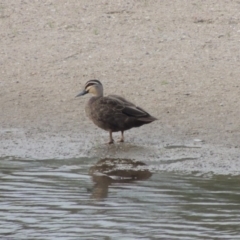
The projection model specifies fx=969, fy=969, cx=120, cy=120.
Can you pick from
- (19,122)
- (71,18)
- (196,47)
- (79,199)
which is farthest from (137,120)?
(71,18)

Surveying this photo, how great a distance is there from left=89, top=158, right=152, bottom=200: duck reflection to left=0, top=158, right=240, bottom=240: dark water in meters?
0.02

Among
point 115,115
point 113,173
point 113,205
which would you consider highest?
point 115,115

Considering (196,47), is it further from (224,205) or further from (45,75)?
(224,205)

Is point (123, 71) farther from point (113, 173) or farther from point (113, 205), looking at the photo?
point (113, 205)

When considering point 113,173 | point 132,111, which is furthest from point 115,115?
point 113,173

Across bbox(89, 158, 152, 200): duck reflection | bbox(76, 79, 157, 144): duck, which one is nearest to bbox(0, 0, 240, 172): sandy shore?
bbox(76, 79, 157, 144): duck

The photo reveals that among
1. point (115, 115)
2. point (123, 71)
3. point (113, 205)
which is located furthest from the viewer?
point (123, 71)

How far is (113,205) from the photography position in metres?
8.26

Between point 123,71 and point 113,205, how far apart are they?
5.05 metres

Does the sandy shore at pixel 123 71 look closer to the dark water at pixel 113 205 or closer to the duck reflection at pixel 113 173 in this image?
the duck reflection at pixel 113 173

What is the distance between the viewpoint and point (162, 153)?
10180mm

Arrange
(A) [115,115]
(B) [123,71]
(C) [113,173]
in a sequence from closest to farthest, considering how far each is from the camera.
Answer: (C) [113,173] < (A) [115,115] < (B) [123,71]

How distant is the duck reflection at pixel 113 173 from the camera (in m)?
8.91

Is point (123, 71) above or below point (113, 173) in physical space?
above
